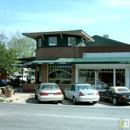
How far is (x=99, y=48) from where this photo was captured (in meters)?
24.0

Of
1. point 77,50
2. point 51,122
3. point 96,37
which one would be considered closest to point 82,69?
point 77,50

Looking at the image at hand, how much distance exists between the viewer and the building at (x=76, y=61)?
23203 millimetres

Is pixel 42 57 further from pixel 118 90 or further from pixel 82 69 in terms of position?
pixel 118 90

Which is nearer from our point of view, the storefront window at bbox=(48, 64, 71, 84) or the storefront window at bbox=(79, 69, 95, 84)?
the storefront window at bbox=(79, 69, 95, 84)

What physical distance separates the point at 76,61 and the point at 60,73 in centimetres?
280

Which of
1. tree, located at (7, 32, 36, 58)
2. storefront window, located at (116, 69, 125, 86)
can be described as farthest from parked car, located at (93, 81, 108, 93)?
tree, located at (7, 32, 36, 58)

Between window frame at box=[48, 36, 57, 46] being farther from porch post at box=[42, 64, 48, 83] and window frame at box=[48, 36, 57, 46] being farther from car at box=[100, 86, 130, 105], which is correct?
car at box=[100, 86, 130, 105]

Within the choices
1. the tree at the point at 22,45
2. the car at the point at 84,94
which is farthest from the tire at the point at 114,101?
the tree at the point at 22,45

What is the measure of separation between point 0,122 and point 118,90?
10.4 metres

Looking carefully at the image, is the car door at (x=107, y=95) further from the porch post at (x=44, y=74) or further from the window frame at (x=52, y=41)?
the window frame at (x=52, y=41)

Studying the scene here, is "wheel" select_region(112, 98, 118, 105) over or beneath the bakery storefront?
beneath

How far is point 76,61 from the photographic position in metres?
22.9

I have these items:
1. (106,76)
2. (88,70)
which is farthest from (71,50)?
(106,76)

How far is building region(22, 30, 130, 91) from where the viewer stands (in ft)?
76.1
